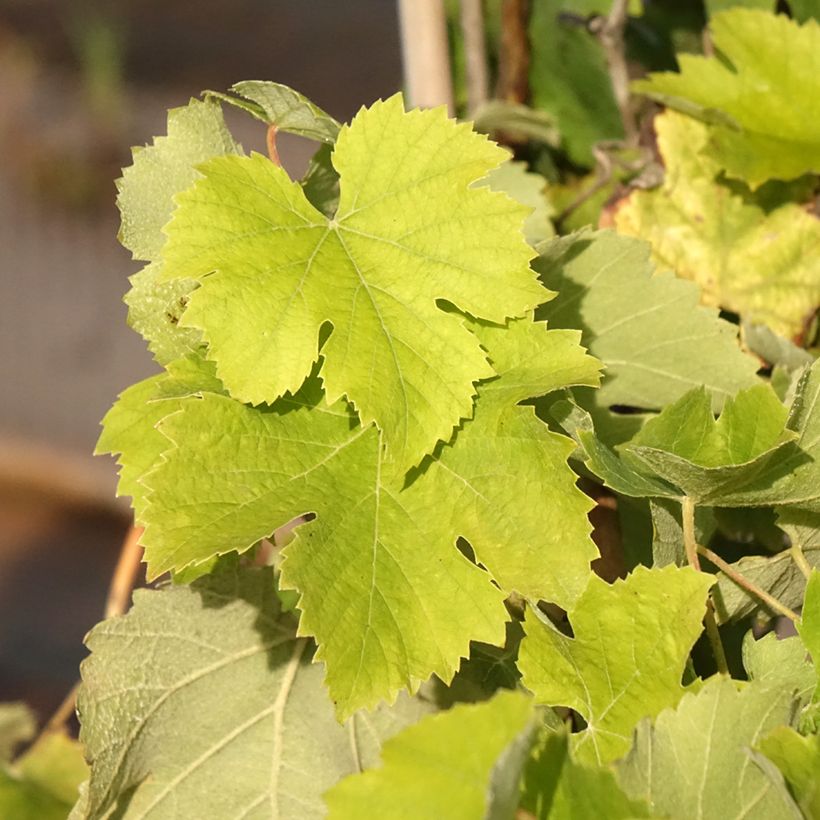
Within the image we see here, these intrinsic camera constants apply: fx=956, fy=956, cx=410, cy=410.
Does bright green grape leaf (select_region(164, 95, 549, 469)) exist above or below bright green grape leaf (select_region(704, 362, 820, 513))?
above

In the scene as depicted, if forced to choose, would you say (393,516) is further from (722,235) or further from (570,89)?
(570,89)

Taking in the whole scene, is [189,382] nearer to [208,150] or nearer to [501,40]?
[208,150]

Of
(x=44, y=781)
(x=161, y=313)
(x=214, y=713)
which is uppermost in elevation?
(x=161, y=313)

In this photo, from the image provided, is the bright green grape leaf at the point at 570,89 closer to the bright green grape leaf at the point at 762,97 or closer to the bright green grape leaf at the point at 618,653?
Answer: the bright green grape leaf at the point at 762,97

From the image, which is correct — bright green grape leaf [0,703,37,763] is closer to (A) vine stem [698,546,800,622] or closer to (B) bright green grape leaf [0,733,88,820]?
(B) bright green grape leaf [0,733,88,820]

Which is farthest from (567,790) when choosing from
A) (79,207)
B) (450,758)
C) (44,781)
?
(79,207)

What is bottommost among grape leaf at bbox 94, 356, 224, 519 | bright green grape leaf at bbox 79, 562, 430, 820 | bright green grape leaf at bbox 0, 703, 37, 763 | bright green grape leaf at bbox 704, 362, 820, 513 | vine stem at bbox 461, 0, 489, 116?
bright green grape leaf at bbox 0, 703, 37, 763

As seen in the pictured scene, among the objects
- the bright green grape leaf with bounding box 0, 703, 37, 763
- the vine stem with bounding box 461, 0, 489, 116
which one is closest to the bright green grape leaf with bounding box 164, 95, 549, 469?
the vine stem with bounding box 461, 0, 489, 116
